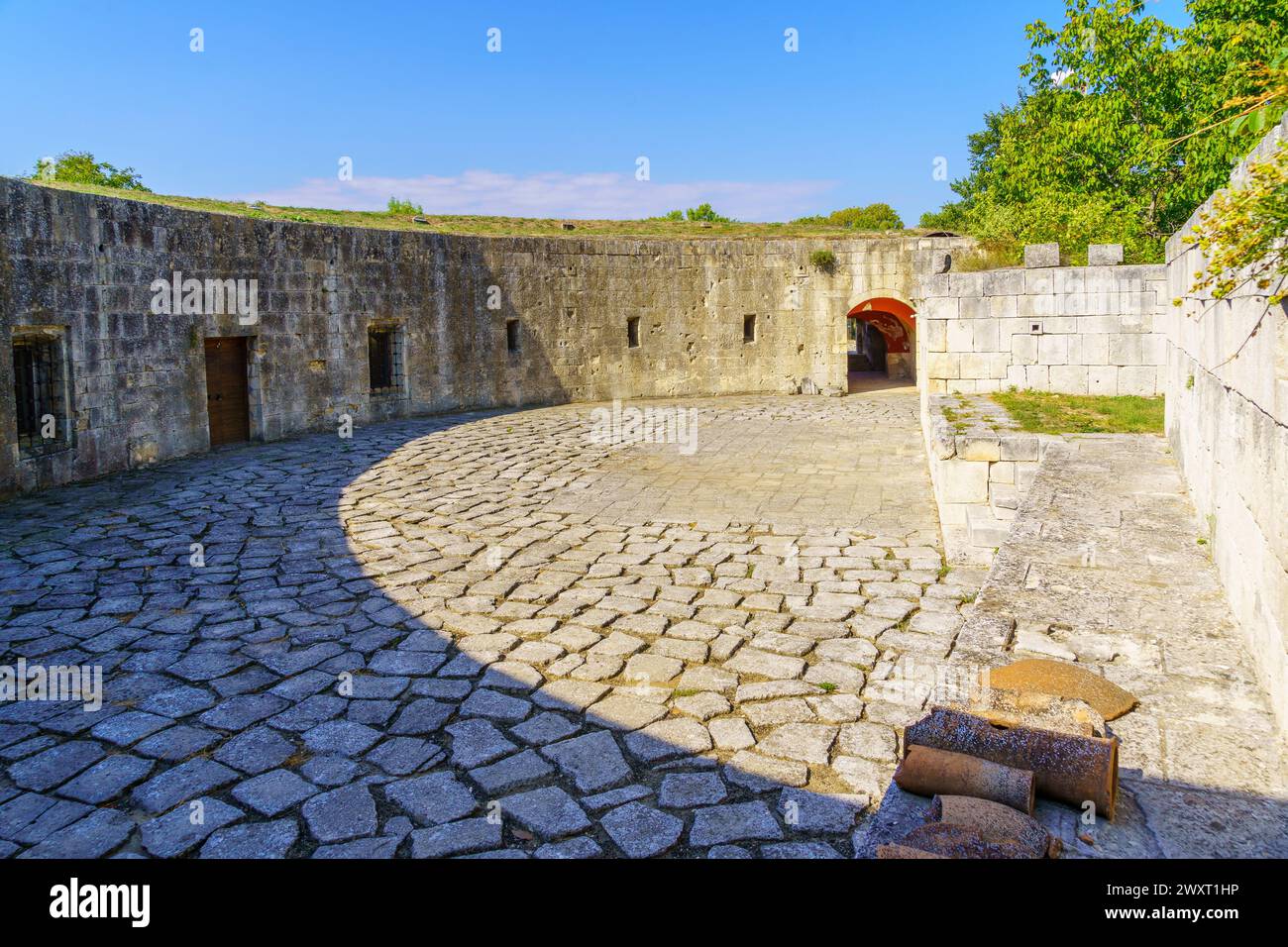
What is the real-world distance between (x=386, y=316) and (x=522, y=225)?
6.35 metres

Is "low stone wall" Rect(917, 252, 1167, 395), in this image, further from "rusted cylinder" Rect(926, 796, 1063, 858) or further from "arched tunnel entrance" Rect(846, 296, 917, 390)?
"rusted cylinder" Rect(926, 796, 1063, 858)

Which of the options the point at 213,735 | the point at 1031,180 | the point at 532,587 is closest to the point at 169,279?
the point at 532,587

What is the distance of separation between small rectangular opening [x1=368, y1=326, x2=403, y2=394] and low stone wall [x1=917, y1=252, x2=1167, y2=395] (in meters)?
9.63

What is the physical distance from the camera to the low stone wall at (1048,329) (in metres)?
12.8

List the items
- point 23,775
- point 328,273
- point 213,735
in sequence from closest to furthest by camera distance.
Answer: point 23,775, point 213,735, point 328,273

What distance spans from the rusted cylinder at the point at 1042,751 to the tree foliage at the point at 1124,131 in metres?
16.6

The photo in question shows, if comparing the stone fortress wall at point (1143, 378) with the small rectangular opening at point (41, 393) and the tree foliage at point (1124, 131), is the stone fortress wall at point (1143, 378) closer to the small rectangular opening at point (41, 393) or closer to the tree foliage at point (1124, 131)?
the tree foliage at point (1124, 131)

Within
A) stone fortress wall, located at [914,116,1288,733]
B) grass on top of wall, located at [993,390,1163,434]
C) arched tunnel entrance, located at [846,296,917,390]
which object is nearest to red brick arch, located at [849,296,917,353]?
arched tunnel entrance, located at [846,296,917,390]

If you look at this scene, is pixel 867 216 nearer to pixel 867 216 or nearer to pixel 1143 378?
pixel 867 216

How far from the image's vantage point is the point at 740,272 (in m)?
21.9

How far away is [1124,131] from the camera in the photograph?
19.4 metres

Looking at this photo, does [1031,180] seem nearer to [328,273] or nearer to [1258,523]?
[328,273]

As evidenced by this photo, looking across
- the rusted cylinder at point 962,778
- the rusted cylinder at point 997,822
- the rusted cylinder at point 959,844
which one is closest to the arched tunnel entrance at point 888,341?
the rusted cylinder at point 962,778
